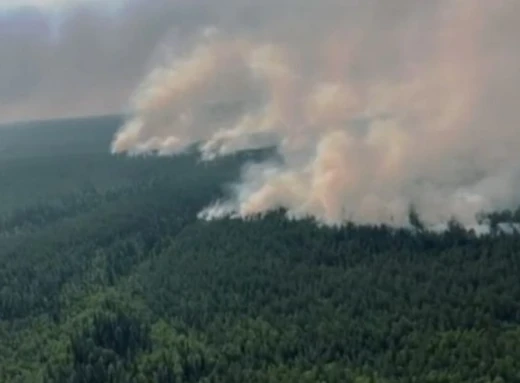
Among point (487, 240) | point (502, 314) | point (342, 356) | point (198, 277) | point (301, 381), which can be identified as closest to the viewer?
point (301, 381)

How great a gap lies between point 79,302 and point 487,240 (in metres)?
73.0

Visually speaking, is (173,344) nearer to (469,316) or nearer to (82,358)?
(82,358)

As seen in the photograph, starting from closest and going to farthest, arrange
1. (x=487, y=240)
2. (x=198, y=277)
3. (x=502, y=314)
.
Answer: (x=502, y=314), (x=198, y=277), (x=487, y=240)

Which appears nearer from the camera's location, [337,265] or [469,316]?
[469,316]

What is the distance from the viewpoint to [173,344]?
487 feet

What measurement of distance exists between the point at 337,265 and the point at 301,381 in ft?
190

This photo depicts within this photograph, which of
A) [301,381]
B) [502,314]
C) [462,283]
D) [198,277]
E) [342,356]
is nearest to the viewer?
[301,381]

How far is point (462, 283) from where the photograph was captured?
167m

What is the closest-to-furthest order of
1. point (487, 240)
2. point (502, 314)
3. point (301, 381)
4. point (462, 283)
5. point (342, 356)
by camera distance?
point (301, 381) → point (342, 356) → point (502, 314) → point (462, 283) → point (487, 240)

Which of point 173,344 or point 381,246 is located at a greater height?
point 381,246

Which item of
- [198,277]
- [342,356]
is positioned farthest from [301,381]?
[198,277]

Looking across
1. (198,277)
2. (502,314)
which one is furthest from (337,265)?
(502,314)

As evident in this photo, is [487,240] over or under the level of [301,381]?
over

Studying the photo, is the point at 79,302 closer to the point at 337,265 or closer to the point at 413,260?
the point at 337,265
